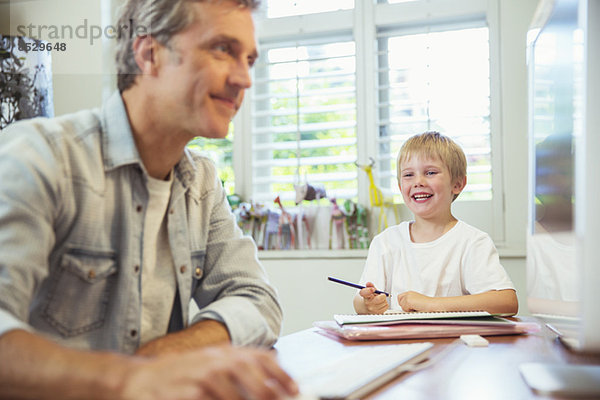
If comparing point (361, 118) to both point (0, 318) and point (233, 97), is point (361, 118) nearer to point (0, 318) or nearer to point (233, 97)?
point (233, 97)

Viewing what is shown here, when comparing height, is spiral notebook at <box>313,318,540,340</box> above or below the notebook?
below

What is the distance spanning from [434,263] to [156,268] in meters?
0.98

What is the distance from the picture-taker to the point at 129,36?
100 centimetres

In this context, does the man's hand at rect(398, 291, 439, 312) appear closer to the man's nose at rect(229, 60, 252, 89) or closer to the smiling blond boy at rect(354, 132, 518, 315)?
the smiling blond boy at rect(354, 132, 518, 315)

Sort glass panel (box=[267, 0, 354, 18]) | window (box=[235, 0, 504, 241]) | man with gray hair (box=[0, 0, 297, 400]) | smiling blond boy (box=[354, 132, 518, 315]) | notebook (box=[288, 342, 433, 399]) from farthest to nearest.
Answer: glass panel (box=[267, 0, 354, 18]), window (box=[235, 0, 504, 241]), smiling blond boy (box=[354, 132, 518, 315]), man with gray hair (box=[0, 0, 297, 400]), notebook (box=[288, 342, 433, 399])

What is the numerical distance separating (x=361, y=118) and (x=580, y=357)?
6.72 ft

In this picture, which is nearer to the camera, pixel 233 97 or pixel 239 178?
pixel 233 97

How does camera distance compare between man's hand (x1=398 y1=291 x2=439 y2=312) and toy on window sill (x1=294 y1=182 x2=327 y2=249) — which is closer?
man's hand (x1=398 y1=291 x2=439 y2=312)

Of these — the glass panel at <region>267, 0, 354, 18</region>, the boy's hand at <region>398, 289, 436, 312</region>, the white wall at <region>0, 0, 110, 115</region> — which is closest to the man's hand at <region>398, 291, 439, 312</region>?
the boy's hand at <region>398, 289, 436, 312</region>

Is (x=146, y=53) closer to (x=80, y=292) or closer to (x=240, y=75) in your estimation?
(x=240, y=75)

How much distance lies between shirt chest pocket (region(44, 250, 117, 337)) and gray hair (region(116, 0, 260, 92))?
32 centimetres

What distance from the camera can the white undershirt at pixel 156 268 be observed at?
0.94 meters

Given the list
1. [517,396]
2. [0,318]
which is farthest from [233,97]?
[517,396]

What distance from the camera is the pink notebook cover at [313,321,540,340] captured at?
3.47ft
